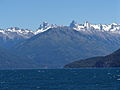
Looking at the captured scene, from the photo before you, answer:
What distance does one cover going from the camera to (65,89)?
157 m

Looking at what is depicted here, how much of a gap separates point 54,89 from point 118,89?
25506 millimetres

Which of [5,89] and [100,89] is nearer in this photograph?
[100,89]

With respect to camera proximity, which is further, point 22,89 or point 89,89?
point 22,89

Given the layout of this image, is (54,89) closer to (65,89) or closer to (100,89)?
(65,89)

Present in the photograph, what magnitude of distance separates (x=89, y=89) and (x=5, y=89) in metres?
32.9

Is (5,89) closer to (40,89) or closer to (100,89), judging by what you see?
(40,89)

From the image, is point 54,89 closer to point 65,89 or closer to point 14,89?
point 65,89

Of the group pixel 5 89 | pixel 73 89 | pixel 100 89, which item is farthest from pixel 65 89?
pixel 5 89

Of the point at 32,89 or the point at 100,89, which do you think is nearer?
the point at 100,89

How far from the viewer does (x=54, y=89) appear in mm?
160125

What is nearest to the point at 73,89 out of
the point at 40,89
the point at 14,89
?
the point at 40,89

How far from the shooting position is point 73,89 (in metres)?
156

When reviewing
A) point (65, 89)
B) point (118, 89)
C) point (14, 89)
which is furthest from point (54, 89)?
point (118, 89)

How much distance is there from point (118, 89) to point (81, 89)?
14506mm
